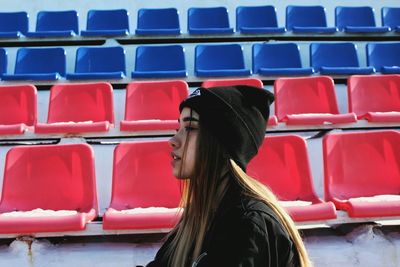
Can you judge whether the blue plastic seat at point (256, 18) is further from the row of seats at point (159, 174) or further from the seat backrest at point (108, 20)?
the row of seats at point (159, 174)

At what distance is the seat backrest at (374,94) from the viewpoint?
2.21m

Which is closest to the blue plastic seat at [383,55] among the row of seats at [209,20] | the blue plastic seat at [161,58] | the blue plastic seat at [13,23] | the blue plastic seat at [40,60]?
the row of seats at [209,20]

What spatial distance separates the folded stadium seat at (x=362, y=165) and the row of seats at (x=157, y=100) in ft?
1.42

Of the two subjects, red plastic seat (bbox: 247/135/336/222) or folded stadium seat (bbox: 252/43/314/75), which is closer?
red plastic seat (bbox: 247/135/336/222)

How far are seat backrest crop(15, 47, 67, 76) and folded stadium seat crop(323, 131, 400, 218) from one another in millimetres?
1791

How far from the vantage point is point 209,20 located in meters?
3.24

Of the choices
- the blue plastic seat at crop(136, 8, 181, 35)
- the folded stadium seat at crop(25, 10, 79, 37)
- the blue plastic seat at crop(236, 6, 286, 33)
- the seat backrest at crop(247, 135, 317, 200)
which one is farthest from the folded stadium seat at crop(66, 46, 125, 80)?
the seat backrest at crop(247, 135, 317, 200)

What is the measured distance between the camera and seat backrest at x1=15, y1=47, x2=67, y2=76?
9.00ft

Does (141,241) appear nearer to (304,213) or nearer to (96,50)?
(304,213)

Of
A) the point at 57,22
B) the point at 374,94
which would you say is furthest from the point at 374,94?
the point at 57,22

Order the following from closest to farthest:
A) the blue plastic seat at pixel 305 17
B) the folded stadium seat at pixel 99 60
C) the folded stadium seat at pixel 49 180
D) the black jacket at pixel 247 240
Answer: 1. the black jacket at pixel 247 240
2. the folded stadium seat at pixel 49 180
3. the folded stadium seat at pixel 99 60
4. the blue plastic seat at pixel 305 17

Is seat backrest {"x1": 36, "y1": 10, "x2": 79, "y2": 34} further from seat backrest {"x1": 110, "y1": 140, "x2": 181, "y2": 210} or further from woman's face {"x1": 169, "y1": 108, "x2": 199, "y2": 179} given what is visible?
woman's face {"x1": 169, "y1": 108, "x2": 199, "y2": 179}

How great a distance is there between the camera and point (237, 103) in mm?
527

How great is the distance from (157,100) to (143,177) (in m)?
0.71
